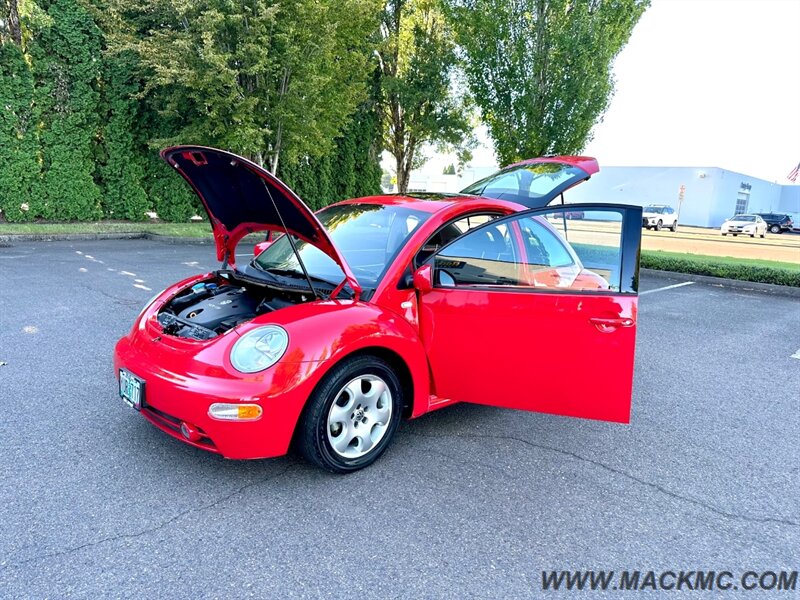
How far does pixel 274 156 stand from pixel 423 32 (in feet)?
25.0

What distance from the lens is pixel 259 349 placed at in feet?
8.81

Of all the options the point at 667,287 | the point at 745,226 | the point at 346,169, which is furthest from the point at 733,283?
the point at 745,226

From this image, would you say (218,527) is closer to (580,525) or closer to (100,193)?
(580,525)

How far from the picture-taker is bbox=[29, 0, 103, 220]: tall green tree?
44.2 ft

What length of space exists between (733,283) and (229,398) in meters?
11.1

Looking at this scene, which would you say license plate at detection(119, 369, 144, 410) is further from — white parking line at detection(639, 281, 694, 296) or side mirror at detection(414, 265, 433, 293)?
white parking line at detection(639, 281, 694, 296)

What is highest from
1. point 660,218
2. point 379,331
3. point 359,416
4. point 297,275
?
point 660,218

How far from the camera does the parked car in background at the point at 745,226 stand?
32031 millimetres

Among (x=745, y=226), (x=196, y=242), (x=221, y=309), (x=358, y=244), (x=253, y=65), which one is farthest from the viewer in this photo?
(x=745, y=226)

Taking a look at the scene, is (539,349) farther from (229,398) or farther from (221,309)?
(221,309)

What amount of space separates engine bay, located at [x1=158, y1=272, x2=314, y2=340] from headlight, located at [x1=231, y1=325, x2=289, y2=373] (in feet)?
1.05

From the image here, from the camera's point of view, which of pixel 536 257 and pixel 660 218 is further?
pixel 660 218

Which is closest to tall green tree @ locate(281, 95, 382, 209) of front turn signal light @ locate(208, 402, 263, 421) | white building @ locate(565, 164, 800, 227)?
front turn signal light @ locate(208, 402, 263, 421)

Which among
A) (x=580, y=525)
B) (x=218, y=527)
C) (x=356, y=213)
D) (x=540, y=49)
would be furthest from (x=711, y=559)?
(x=540, y=49)
